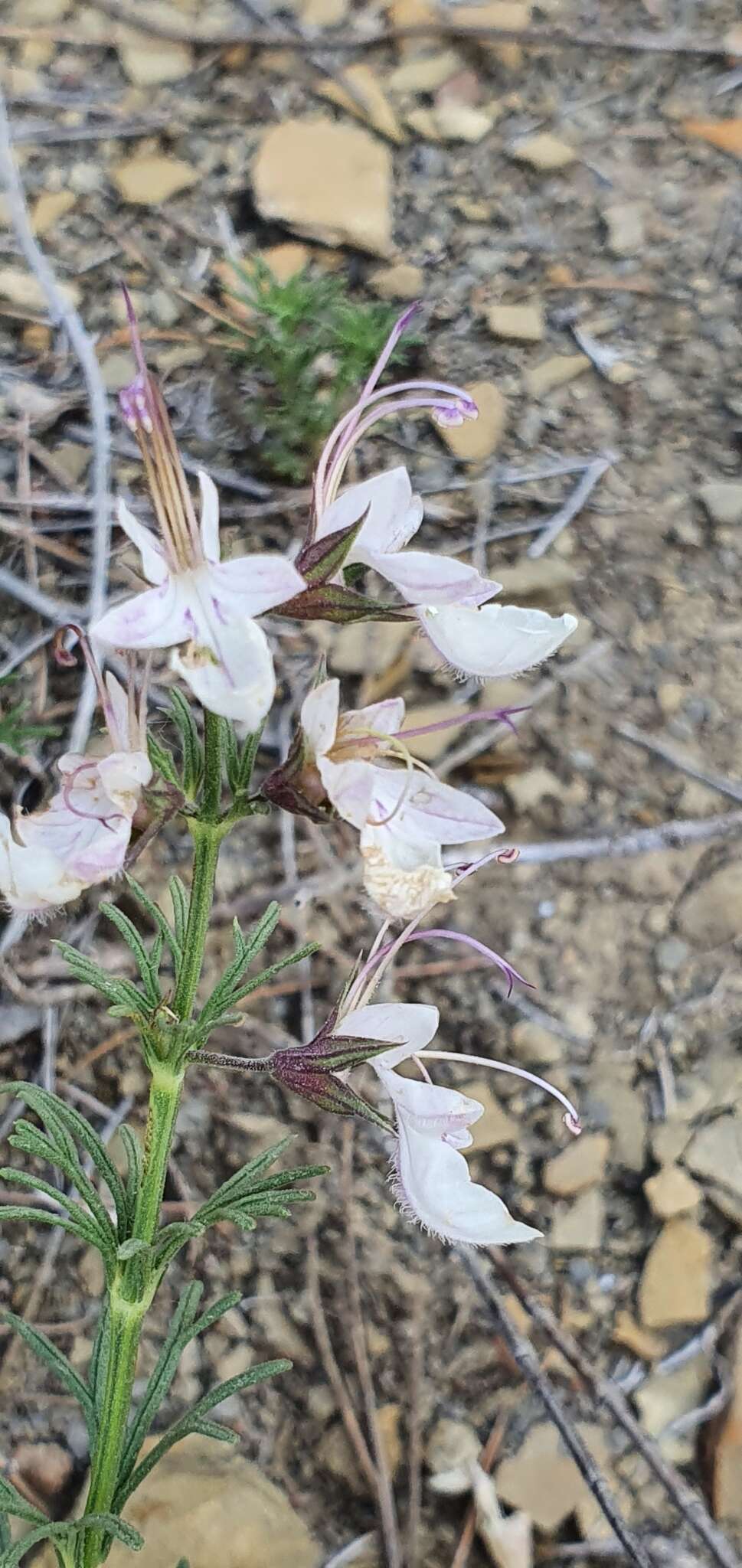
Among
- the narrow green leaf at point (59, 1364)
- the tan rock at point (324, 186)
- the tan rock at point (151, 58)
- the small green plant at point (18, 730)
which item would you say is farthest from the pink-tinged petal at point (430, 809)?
the tan rock at point (151, 58)

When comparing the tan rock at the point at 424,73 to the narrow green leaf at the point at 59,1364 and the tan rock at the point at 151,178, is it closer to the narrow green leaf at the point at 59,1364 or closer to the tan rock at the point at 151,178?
the tan rock at the point at 151,178

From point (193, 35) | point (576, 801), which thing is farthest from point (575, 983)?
point (193, 35)

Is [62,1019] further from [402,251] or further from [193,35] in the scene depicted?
[193,35]

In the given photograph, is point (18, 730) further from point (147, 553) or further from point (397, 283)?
point (397, 283)

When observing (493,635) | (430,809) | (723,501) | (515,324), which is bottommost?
(723,501)

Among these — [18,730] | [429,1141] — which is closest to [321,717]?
[429,1141]

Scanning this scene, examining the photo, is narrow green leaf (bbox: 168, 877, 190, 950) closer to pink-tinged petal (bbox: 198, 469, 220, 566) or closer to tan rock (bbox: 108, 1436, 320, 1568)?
pink-tinged petal (bbox: 198, 469, 220, 566)
